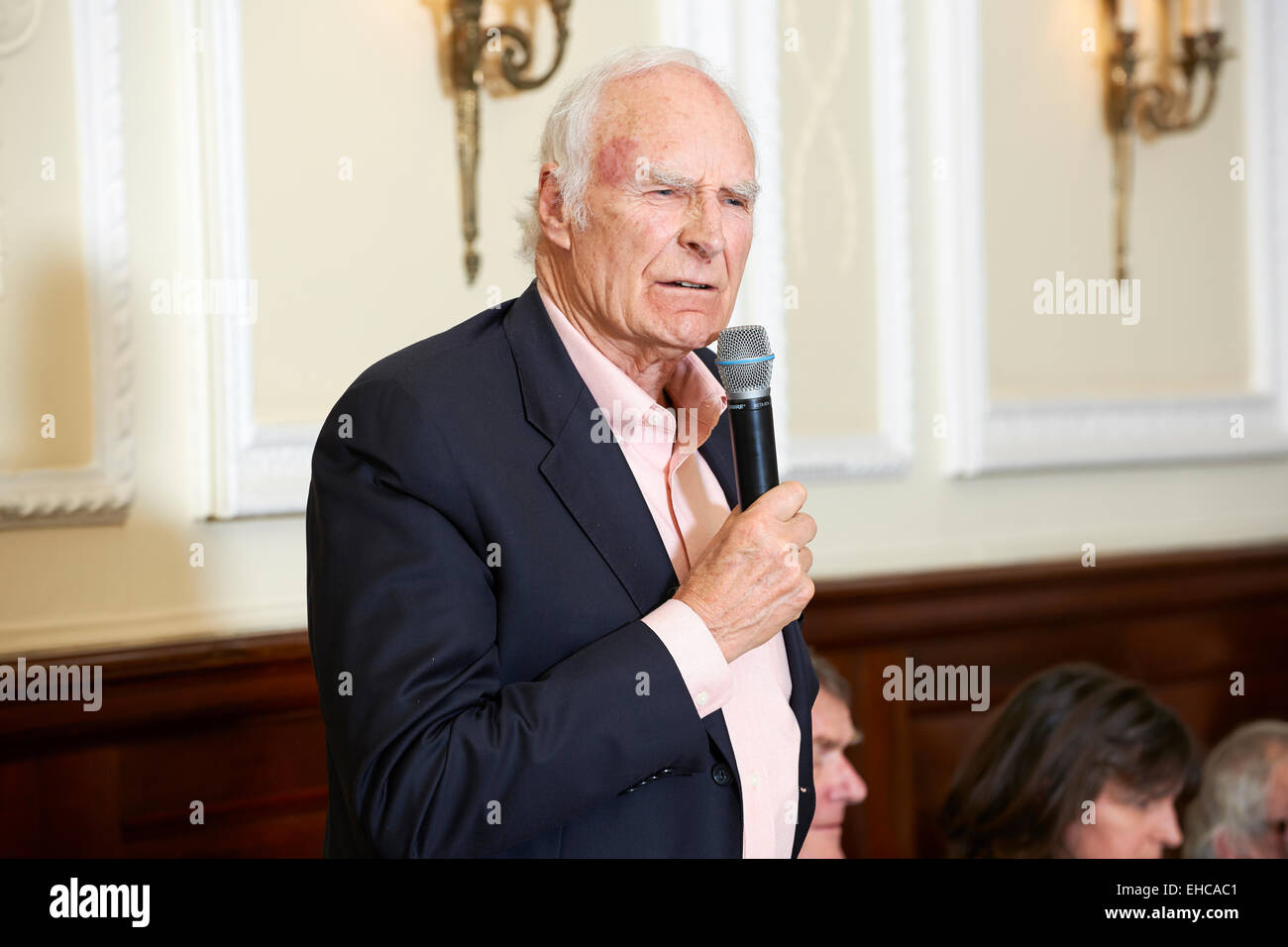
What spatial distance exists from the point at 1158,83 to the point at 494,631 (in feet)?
10.5

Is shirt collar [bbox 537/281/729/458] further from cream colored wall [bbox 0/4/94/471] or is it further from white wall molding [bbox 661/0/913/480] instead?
white wall molding [bbox 661/0/913/480]

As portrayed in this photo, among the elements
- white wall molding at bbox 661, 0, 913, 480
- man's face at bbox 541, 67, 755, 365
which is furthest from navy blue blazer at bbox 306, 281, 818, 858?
white wall molding at bbox 661, 0, 913, 480

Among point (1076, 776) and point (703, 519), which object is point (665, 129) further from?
point (1076, 776)

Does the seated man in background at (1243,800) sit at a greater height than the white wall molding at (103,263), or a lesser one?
lesser

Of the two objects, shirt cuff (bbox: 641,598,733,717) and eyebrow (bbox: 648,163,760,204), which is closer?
shirt cuff (bbox: 641,598,733,717)

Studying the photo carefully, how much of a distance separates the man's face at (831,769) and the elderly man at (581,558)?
1161 mm

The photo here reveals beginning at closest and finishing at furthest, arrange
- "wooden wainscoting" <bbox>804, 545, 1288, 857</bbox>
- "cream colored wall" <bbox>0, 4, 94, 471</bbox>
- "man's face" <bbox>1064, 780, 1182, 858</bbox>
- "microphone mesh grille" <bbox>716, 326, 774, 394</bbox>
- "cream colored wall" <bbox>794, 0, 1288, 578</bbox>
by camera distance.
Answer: "microphone mesh grille" <bbox>716, 326, 774, 394</bbox> < "cream colored wall" <bbox>0, 4, 94, 471</bbox> < "man's face" <bbox>1064, 780, 1182, 858</bbox> < "wooden wainscoting" <bbox>804, 545, 1288, 857</bbox> < "cream colored wall" <bbox>794, 0, 1288, 578</bbox>

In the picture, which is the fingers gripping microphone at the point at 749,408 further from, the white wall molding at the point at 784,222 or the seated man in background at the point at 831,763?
the white wall molding at the point at 784,222

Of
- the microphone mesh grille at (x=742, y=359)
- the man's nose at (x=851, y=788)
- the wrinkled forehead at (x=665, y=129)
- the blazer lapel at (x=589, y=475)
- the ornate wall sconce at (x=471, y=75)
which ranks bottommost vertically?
the man's nose at (x=851, y=788)

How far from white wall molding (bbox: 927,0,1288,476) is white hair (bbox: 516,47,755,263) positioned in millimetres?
2002

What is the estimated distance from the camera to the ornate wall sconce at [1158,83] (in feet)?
11.9

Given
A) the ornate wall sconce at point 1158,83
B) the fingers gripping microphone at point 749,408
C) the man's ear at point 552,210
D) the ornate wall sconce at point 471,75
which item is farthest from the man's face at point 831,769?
the ornate wall sconce at point 1158,83

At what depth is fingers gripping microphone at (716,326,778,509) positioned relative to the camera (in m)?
1.44

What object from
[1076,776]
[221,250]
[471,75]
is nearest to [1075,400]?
[1076,776]
